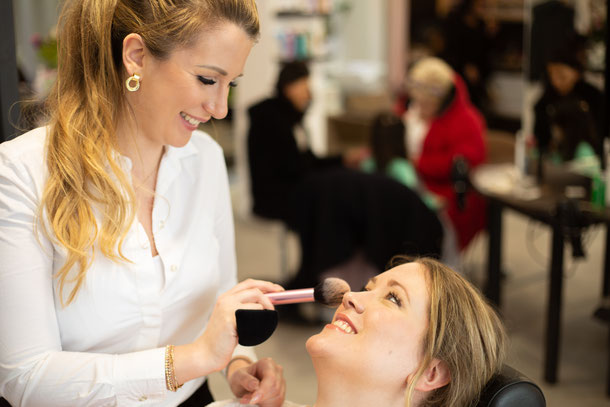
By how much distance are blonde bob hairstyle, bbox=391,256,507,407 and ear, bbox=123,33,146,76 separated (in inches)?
26.6

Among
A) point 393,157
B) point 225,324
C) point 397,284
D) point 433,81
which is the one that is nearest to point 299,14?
point 433,81

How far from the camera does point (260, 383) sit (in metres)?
1.34

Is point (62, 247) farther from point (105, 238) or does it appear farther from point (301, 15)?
point (301, 15)

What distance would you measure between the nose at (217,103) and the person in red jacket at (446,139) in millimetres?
2643

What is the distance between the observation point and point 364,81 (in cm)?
639

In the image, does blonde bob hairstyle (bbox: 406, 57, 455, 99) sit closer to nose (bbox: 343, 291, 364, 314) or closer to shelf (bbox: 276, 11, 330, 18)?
shelf (bbox: 276, 11, 330, 18)

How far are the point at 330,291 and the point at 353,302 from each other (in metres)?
0.07

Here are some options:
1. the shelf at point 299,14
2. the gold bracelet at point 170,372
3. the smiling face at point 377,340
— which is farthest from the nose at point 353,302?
the shelf at point 299,14

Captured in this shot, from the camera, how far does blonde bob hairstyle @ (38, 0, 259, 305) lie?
1.11 m

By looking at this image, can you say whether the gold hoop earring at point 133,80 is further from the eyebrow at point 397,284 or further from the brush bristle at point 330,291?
the eyebrow at point 397,284

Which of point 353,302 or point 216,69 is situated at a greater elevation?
point 216,69

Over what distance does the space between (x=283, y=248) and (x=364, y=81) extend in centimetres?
301

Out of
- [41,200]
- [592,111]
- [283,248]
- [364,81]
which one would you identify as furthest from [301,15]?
[41,200]

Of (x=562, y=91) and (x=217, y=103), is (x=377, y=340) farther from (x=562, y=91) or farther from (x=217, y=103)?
(x=562, y=91)
